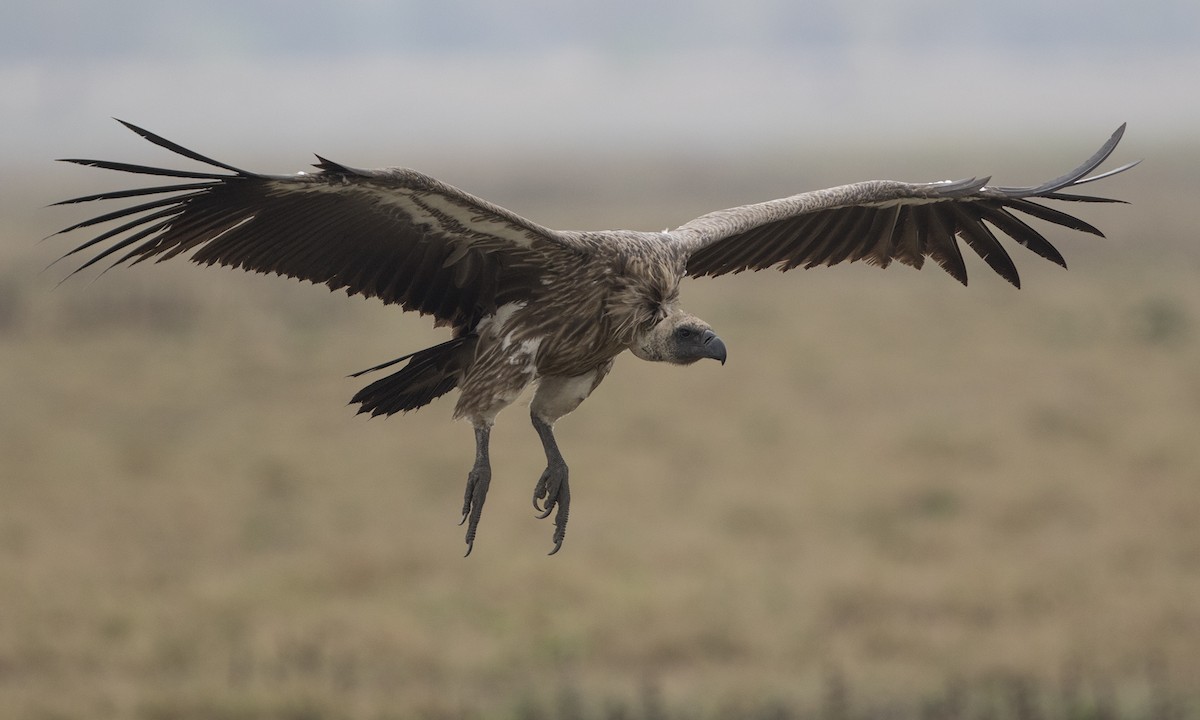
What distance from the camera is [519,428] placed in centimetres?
3180

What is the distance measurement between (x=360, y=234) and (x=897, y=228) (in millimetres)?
3293

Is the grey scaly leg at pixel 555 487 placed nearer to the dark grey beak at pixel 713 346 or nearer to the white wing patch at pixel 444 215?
the dark grey beak at pixel 713 346

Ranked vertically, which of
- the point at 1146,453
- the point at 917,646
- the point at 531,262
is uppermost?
the point at 531,262

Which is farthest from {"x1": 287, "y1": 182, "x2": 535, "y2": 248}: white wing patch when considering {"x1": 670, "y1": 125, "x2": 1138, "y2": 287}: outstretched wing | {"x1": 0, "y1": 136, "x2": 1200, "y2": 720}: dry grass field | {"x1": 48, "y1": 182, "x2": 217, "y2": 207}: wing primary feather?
{"x1": 0, "y1": 136, "x2": 1200, "y2": 720}: dry grass field

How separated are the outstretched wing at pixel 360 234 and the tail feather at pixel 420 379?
140 millimetres

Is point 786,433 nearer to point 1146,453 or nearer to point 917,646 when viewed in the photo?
point 1146,453

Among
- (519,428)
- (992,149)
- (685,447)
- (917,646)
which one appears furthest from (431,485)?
(992,149)

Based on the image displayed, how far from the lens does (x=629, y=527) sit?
84.1ft

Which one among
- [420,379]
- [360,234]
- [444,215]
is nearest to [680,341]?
[444,215]

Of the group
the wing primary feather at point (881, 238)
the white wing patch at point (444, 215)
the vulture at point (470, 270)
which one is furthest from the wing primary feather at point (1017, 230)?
the white wing patch at point (444, 215)

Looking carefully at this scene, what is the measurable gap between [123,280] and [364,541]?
26460 mm

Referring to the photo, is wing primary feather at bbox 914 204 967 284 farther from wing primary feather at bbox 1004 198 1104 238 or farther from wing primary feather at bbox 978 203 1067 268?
wing primary feather at bbox 1004 198 1104 238

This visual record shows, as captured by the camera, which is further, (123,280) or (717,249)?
(123,280)

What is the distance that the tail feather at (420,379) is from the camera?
6.31 metres
